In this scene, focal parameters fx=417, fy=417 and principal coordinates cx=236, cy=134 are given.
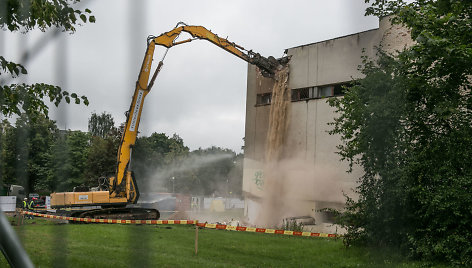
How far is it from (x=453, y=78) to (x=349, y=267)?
4.40m

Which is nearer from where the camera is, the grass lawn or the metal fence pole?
the metal fence pole

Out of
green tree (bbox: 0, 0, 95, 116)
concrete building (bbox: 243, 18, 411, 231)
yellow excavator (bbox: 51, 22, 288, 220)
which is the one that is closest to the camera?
green tree (bbox: 0, 0, 95, 116)

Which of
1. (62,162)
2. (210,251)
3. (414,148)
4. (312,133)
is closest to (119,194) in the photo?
(210,251)

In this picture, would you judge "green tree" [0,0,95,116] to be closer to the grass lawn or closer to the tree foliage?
the grass lawn

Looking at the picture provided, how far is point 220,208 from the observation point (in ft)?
124

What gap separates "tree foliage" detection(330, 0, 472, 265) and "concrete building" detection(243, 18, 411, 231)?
6714 mm

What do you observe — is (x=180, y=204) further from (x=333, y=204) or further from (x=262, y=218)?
(x=333, y=204)

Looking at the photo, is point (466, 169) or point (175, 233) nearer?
point (466, 169)

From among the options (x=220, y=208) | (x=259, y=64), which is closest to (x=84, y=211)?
(x=259, y=64)

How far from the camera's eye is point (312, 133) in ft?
63.0

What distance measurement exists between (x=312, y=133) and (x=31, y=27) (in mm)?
16242

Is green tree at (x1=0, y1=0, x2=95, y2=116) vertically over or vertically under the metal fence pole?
over

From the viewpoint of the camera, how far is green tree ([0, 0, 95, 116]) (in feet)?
12.0

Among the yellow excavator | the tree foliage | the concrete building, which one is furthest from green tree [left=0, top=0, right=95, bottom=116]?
the concrete building
